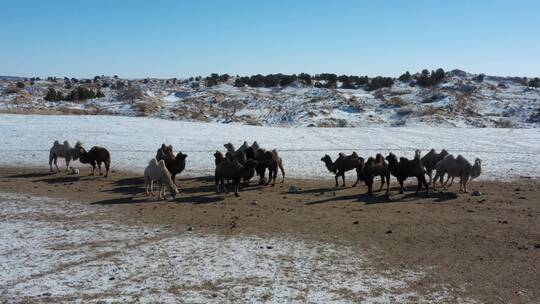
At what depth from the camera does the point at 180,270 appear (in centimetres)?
955

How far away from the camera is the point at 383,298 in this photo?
8.39 metres

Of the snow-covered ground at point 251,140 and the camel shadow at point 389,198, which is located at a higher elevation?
the snow-covered ground at point 251,140

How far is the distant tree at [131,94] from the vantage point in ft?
191

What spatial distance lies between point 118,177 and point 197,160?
4.88 meters

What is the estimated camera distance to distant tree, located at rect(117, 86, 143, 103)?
5822cm

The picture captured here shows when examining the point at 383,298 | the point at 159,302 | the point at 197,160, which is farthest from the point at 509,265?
the point at 197,160

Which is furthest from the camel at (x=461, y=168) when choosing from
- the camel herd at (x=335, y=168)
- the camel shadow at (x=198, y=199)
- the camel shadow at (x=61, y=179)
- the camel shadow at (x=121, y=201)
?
the camel shadow at (x=61, y=179)

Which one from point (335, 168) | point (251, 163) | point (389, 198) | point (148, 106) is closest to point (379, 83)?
point (148, 106)

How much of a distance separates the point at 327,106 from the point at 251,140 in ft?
69.4

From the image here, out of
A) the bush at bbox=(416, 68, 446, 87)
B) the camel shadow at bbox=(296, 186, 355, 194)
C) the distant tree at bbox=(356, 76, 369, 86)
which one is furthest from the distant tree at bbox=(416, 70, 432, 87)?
the camel shadow at bbox=(296, 186, 355, 194)

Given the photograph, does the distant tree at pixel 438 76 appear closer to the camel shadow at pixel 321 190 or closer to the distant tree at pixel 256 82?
the distant tree at pixel 256 82

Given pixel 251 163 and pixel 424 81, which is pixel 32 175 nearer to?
pixel 251 163

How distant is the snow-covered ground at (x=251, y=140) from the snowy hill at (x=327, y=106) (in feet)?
26.3

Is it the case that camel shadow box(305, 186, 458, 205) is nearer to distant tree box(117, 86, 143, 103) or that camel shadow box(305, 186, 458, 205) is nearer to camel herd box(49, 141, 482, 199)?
camel herd box(49, 141, 482, 199)
